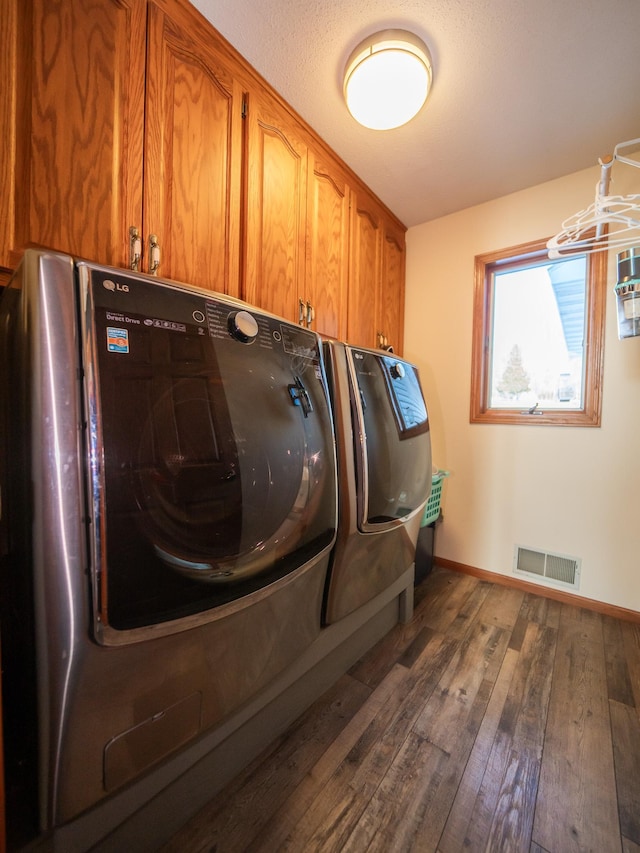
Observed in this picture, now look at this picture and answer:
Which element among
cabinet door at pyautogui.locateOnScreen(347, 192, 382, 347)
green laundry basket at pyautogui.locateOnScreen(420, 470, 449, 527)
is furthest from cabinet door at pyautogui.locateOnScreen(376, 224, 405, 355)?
green laundry basket at pyautogui.locateOnScreen(420, 470, 449, 527)

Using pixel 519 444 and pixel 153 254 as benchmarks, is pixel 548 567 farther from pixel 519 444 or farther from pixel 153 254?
pixel 153 254

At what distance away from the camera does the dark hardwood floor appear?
82 centimetres

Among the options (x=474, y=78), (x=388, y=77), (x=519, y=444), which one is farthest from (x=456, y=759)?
(x=474, y=78)

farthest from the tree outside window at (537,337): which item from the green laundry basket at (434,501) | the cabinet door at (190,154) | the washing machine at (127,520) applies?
the washing machine at (127,520)

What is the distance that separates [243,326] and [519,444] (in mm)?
1952

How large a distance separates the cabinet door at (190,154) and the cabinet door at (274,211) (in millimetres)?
68

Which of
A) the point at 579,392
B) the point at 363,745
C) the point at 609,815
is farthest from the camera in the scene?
the point at 579,392

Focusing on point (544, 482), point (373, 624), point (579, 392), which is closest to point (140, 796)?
point (373, 624)

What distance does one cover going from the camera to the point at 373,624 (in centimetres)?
145

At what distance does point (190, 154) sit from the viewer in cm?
112

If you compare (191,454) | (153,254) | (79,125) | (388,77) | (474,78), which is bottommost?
(191,454)

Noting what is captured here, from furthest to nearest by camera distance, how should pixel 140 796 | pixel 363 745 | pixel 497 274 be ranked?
pixel 497 274
pixel 363 745
pixel 140 796

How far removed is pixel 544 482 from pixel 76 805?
2.29 meters

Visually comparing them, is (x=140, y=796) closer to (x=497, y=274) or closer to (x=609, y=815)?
(x=609, y=815)
